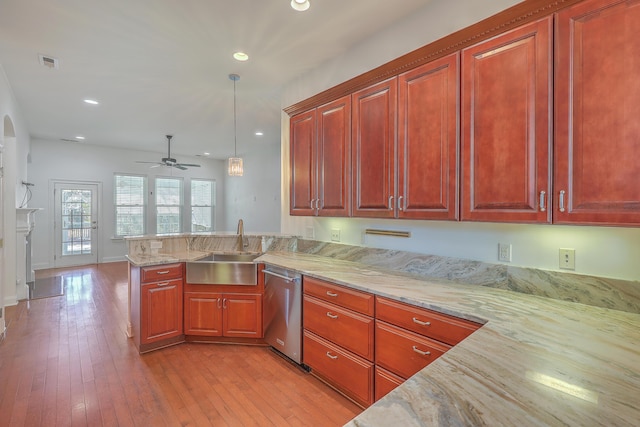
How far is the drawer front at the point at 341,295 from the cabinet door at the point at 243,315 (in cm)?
80

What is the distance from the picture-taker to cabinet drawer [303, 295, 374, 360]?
2.04m

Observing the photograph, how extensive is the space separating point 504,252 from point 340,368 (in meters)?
1.39

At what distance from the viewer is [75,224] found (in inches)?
291

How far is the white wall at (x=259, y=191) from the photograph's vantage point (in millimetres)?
7656

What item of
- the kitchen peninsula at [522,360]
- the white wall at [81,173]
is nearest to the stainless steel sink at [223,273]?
the kitchen peninsula at [522,360]

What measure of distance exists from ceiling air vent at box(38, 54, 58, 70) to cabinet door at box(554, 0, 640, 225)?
14.0ft

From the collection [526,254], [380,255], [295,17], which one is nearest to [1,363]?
[380,255]

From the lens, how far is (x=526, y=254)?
6.19ft

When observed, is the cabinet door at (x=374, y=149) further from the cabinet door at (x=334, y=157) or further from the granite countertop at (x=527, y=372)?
the granite countertop at (x=527, y=372)

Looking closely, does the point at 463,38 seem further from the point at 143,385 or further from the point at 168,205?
the point at 168,205

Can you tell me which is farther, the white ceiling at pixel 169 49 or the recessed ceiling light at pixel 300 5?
the white ceiling at pixel 169 49

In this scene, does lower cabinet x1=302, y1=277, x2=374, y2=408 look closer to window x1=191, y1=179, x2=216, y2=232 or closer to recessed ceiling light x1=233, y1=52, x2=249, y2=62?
recessed ceiling light x1=233, y1=52, x2=249, y2=62

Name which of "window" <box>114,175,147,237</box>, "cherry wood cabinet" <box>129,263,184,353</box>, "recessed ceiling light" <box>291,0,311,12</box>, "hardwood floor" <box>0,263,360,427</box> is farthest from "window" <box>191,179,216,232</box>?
"recessed ceiling light" <box>291,0,311,12</box>

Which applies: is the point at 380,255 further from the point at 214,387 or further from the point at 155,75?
the point at 155,75
